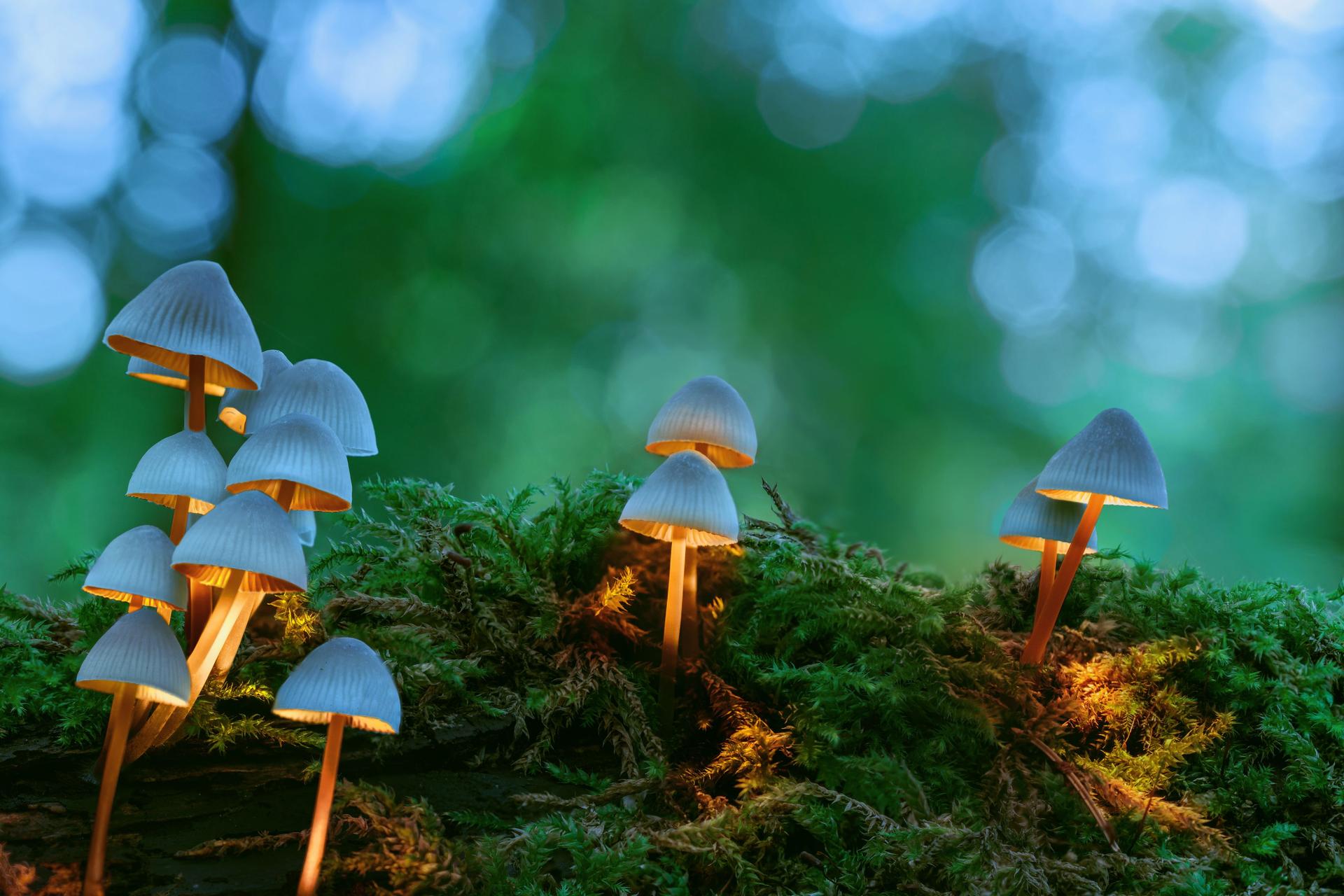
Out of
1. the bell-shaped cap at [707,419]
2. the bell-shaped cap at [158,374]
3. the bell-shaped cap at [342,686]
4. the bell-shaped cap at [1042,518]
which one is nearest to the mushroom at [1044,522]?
the bell-shaped cap at [1042,518]

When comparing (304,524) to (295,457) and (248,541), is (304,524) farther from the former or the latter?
(248,541)

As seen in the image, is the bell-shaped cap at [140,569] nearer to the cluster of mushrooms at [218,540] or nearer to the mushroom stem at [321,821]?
the cluster of mushrooms at [218,540]

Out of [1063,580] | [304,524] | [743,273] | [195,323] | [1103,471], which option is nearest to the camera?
[195,323]

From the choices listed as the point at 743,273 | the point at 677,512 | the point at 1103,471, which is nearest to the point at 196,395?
the point at 677,512

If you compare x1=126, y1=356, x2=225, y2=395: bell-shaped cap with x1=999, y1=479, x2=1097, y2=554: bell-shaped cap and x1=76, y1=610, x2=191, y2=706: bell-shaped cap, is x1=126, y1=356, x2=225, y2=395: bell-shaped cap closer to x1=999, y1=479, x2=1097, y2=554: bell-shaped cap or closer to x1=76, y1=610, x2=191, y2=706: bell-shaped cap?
x1=76, y1=610, x2=191, y2=706: bell-shaped cap

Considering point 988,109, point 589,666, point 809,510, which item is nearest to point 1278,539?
point 809,510

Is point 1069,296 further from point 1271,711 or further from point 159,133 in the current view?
point 159,133

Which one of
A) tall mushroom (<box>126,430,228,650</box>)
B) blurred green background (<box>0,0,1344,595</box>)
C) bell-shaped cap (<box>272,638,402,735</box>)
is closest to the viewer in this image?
bell-shaped cap (<box>272,638,402,735</box>)

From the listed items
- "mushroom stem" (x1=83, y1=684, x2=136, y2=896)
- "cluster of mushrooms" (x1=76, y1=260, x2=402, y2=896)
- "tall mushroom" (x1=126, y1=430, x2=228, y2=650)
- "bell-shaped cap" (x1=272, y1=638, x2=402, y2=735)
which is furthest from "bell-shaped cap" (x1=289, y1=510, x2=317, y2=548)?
"bell-shaped cap" (x1=272, y1=638, x2=402, y2=735)
